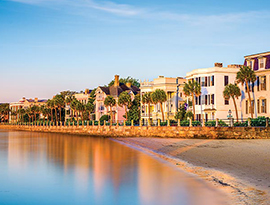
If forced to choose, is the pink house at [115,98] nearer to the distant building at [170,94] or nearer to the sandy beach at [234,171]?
the distant building at [170,94]

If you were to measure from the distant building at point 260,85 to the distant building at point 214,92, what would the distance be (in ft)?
20.2

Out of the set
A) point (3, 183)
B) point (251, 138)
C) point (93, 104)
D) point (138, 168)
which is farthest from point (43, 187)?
point (93, 104)

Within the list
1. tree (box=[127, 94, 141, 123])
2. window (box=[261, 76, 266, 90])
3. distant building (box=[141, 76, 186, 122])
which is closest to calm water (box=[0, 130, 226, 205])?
window (box=[261, 76, 266, 90])

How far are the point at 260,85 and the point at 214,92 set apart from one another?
974cm

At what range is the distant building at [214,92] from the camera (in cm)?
6384

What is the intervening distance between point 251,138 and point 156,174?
24.0 meters

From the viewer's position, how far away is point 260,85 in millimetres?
55938

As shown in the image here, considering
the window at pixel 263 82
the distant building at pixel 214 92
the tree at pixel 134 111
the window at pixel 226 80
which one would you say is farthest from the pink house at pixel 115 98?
the window at pixel 263 82

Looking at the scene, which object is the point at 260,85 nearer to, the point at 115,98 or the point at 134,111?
the point at 134,111

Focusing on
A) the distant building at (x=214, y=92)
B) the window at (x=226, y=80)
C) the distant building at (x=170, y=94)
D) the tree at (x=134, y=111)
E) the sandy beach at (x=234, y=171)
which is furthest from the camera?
the tree at (x=134, y=111)

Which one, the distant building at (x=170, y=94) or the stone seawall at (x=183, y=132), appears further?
the distant building at (x=170, y=94)

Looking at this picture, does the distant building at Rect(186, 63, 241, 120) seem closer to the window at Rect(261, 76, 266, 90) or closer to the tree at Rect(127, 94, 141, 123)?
the window at Rect(261, 76, 266, 90)

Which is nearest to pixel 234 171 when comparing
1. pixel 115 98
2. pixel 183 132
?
pixel 183 132

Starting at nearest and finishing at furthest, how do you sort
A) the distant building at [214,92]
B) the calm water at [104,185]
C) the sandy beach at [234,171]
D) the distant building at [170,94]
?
1. the sandy beach at [234,171]
2. the calm water at [104,185]
3. the distant building at [214,92]
4. the distant building at [170,94]
